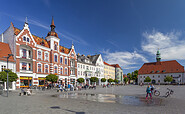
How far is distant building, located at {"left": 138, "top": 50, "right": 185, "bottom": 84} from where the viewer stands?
81062mm

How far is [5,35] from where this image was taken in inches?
1388

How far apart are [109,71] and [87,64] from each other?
970 inches

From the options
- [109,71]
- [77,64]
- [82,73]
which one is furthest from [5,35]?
[109,71]

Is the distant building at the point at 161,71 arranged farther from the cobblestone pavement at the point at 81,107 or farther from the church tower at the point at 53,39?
the cobblestone pavement at the point at 81,107

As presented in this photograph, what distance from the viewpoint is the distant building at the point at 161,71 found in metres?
81.1

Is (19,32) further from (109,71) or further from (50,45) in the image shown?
(109,71)

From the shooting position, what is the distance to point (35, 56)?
121 ft

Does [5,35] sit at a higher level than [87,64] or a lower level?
higher

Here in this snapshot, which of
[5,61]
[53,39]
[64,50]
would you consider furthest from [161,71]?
[5,61]

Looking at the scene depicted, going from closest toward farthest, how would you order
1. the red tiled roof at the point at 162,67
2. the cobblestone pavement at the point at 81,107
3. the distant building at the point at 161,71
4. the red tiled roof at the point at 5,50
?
1. the cobblestone pavement at the point at 81,107
2. the red tiled roof at the point at 5,50
3. the distant building at the point at 161,71
4. the red tiled roof at the point at 162,67

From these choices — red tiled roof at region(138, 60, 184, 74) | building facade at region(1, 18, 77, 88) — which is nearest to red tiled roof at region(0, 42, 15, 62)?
building facade at region(1, 18, 77, 88)

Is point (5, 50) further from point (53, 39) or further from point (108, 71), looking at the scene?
point (108, 71)

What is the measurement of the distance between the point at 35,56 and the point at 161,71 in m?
80.1

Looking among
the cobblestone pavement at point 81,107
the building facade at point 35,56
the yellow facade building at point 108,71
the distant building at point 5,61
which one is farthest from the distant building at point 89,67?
the cobblestone pavement at point 81,107
